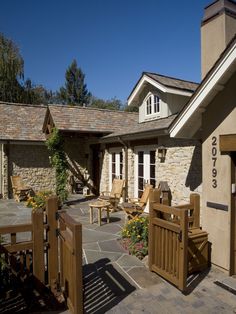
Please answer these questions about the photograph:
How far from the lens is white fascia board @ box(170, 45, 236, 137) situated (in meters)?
4.26

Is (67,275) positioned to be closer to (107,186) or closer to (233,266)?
(233,266)

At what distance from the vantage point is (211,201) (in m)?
5.08

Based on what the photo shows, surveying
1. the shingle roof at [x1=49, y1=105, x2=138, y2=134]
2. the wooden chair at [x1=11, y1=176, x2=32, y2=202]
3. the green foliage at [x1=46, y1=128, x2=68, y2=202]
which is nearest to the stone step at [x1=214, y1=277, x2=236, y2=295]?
the green foliage at [x1=46, y1=128, x2=68, y2=202]

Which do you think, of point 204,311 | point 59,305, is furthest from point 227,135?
point 59,305

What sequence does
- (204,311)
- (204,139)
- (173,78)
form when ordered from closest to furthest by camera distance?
(204,311) < (204,139) < (173,78)

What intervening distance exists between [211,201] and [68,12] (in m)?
7.77

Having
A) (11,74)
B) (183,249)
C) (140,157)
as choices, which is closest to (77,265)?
(183,249)

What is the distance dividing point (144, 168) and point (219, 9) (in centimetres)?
590

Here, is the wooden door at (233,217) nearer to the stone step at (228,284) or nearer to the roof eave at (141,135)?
the stone step at (228,284)

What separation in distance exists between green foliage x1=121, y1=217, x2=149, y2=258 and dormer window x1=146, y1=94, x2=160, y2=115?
5.71 metres

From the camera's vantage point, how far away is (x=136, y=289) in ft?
14.2

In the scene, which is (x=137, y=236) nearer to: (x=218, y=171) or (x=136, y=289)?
(x=136, y=289)

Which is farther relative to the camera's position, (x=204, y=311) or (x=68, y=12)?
(x=68, y=12)

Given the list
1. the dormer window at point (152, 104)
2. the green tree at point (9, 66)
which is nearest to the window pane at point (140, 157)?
the dormer window at point (152, 104)
